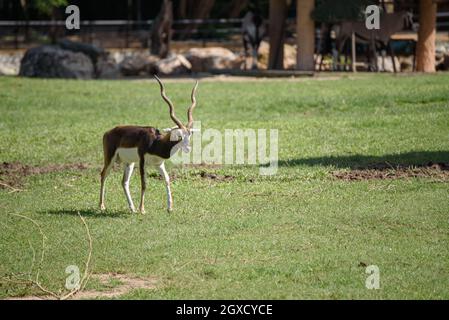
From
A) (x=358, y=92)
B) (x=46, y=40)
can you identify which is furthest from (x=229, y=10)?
(x=358, y=92)

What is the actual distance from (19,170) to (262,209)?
4.83m

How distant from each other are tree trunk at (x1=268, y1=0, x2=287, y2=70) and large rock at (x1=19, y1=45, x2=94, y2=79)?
550 centimetres

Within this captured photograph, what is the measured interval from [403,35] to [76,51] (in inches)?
390

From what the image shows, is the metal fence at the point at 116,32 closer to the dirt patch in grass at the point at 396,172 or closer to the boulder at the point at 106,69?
the boulder at the point at 106,69

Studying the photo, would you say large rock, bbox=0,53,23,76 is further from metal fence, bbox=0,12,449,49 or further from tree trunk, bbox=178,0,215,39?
tree trunk, bbox=178,0,215,39

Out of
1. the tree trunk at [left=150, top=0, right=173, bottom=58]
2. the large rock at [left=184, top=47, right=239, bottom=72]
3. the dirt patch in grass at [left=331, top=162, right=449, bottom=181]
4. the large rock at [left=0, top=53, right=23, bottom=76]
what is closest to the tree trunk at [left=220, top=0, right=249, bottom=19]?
the tree trunk at [left=150, top=0, right=173, bottom=58]

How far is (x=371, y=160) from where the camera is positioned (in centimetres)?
1562

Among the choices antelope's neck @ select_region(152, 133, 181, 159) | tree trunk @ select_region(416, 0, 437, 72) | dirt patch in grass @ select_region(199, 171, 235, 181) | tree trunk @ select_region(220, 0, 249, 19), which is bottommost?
dirt patch in grass @ select_region(199, 171, 235, 181)

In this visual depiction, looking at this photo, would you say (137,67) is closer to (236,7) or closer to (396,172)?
(236,7)

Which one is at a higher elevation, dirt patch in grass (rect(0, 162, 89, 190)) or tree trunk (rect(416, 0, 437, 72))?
tree trunk (rect(416, 0, 437, 72))

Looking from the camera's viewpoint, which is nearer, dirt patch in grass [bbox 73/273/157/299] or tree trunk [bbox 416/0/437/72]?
dirt patch in grass [bbox 73/273/157/299]

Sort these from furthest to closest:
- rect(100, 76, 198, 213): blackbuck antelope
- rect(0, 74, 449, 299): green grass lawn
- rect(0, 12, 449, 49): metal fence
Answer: rect(0, 12, 449, 49): metal fence < rect(100, 76, 198, 213): blackbuck antelope < rect(0, 74, 449, 299): green grass lawn

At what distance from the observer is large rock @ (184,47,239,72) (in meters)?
31.3
